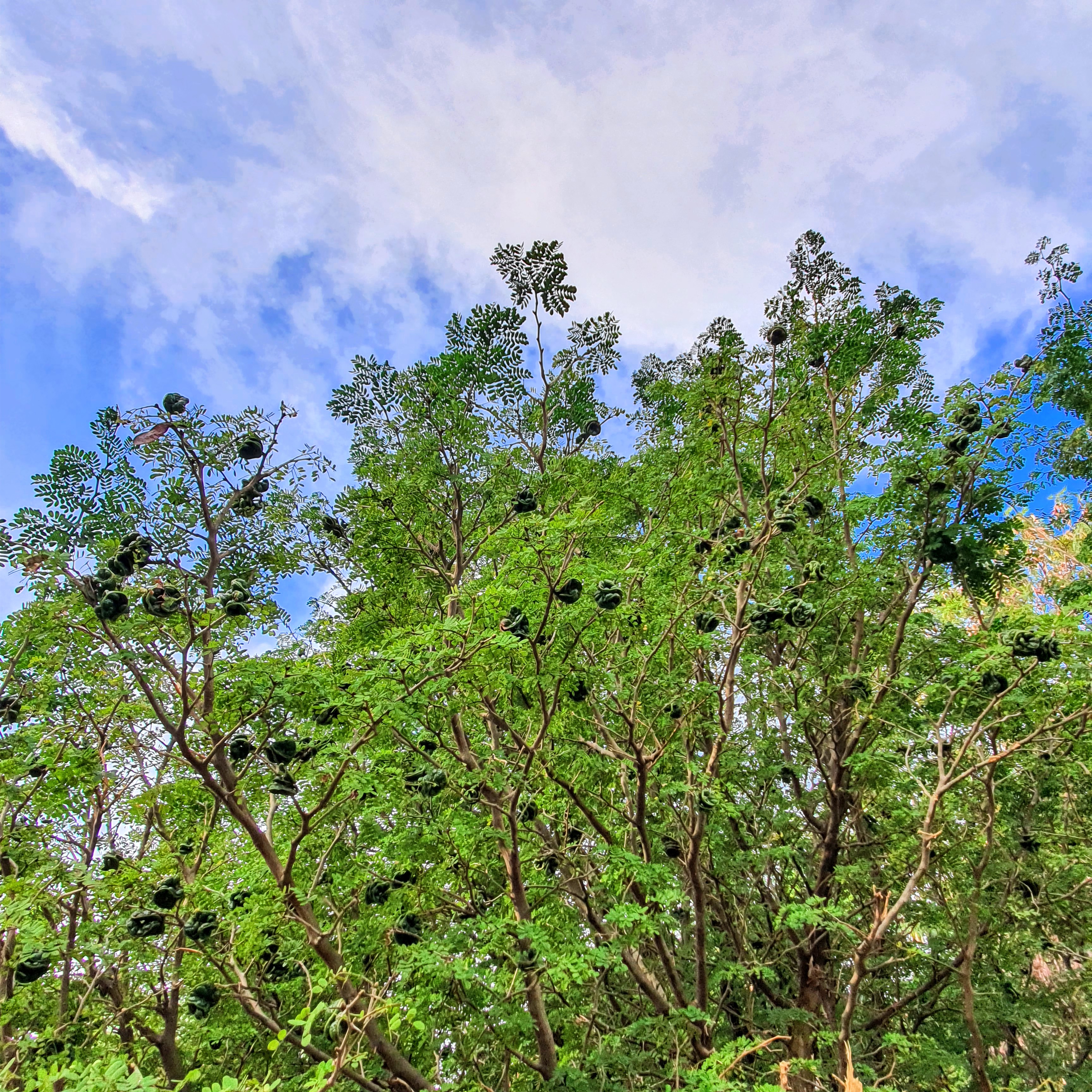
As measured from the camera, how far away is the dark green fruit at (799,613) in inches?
173

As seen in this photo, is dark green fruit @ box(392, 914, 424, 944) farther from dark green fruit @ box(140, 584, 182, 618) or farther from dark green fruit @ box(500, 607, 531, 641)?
dark green fruit @ box(140, 584, 182, 618)

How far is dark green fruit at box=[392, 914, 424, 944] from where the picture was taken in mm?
4457

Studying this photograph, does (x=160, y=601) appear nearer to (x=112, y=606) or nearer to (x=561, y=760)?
(x=112, y=606)

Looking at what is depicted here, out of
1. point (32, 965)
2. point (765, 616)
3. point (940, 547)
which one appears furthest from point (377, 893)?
point (940, 547)

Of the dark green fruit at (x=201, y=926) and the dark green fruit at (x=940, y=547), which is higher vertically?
the dark green fruit at (x=940, y=547)

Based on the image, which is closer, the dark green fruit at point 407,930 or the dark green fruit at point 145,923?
the dark green fruit at point 145,923

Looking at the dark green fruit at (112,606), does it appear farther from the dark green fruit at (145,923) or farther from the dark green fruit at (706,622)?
the dark green fruit at (706,622)

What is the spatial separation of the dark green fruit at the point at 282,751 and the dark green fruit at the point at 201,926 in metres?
0.95

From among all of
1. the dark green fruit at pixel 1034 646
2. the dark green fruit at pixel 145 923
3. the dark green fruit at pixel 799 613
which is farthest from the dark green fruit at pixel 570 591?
the dark green fruit at pixel 145 923

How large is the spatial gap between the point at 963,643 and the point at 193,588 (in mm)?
6547

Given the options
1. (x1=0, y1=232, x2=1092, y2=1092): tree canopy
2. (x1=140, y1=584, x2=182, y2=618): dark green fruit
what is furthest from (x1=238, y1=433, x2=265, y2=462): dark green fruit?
(x1=140, y1=584, x2=182, y2=618): dark green fruit

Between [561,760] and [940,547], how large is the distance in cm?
360

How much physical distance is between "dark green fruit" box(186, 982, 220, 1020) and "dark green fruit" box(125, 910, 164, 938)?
1.82 feet

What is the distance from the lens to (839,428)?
23.3 feet
